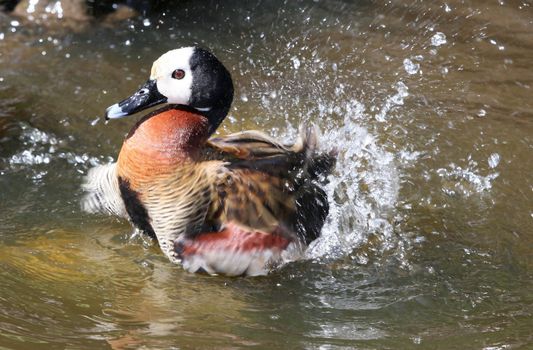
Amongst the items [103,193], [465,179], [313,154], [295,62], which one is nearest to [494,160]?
[465,179]

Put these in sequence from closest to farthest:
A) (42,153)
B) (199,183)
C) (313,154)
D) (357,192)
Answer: (199,183)
(313,154)
(357,192)
(42,153)

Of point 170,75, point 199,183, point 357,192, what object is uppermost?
point 170,75

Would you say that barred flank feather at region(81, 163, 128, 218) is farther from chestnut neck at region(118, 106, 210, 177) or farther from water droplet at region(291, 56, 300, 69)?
water droplet at region(291, 56, 300, 69)

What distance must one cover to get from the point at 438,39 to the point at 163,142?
2956 mm

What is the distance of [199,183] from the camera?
3963mm

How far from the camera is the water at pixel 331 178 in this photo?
339cm

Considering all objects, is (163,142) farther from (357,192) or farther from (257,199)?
(357,192)

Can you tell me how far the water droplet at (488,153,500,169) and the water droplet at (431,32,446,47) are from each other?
4.43 ft

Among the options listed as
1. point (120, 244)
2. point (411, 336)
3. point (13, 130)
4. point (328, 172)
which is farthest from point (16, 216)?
point (411, 336)

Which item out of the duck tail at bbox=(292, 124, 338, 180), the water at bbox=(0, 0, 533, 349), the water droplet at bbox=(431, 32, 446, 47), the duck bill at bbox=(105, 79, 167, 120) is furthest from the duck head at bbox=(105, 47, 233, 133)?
the water droplet at bbox=(431, 32, 446, 47)

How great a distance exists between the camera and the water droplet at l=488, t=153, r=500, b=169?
500 cm

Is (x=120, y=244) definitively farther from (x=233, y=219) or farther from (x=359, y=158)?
(x=359, y=158)

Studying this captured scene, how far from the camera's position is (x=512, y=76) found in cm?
583

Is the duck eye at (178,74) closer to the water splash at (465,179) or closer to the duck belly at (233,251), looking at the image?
the duck belly at (233,251)
